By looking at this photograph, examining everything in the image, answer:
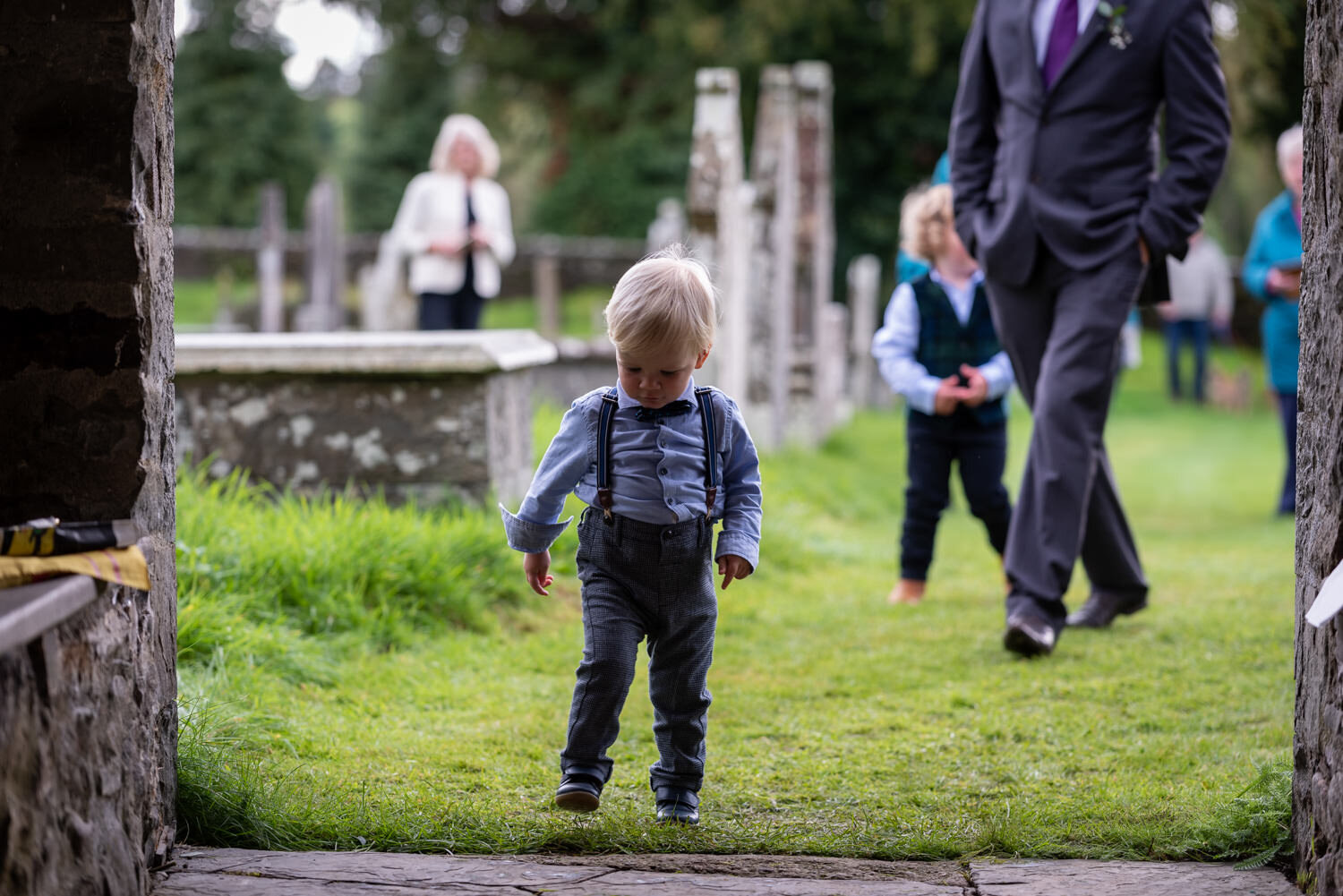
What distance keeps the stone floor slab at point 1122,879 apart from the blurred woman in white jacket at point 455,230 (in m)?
6.44

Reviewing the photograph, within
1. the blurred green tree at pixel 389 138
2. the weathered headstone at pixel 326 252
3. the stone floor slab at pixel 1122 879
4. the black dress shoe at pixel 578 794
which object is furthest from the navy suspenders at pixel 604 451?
the blurred green tree at pixel 389 138

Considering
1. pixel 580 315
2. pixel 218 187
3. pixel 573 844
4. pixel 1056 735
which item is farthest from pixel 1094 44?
pixel 218 187

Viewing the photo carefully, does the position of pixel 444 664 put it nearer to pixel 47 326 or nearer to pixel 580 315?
pixel 47 326

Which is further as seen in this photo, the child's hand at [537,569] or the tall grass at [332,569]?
the tall grass at [332,569]

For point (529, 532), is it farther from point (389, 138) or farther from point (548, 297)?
point (389, 138)

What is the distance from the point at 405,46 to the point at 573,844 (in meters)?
30.0

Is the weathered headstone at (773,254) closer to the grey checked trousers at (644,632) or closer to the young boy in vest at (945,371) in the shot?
the young boy in vest at (945,371)

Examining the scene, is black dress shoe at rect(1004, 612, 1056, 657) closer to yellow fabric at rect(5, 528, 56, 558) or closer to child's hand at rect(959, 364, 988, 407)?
child's hand at rect(959, 364, 988, 407)

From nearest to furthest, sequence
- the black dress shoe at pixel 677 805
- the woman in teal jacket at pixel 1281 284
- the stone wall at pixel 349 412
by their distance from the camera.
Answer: the black dress shoe at pixel 677 805
the stone wall at pixel 349 412
the woman in teal jacket at pixel 1281 284

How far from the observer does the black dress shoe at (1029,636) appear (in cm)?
452

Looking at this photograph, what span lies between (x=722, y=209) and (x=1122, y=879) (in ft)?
23.2

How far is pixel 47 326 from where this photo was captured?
2.55 m

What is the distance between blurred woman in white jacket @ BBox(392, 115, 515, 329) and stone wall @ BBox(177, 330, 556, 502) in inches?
113

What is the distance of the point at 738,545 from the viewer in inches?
121
